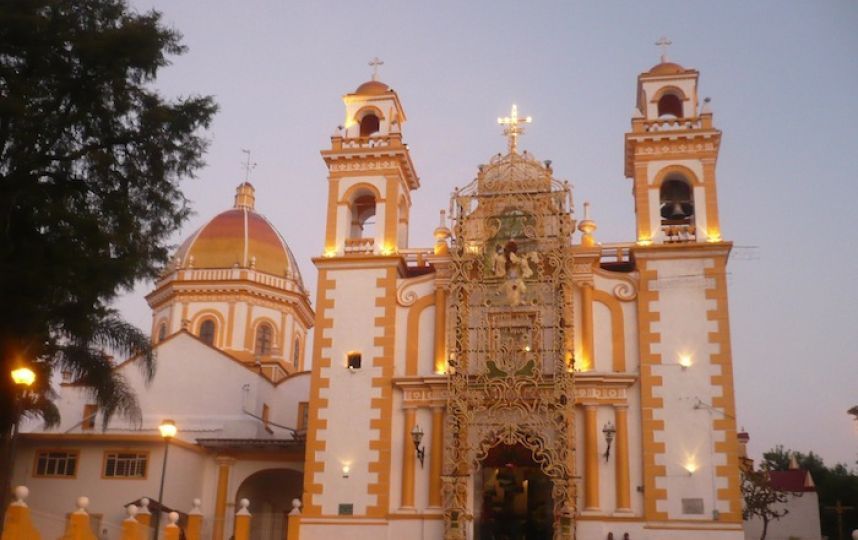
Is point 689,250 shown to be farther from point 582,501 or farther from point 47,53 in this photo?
point 47,53

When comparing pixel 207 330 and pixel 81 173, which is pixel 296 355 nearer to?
pixel 207 330

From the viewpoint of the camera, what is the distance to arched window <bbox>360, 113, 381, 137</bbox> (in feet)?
108

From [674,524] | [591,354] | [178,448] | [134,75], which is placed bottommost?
[674,524]

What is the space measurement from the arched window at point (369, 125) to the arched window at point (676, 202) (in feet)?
30.8

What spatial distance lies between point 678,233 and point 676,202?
1.28m

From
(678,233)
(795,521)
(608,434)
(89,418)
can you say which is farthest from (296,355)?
(608,434)

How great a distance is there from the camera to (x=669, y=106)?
31.8m

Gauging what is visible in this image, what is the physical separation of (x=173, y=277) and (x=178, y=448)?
12877mm

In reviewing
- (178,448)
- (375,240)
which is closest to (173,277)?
(178,448)

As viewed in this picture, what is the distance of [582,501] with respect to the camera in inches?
1057

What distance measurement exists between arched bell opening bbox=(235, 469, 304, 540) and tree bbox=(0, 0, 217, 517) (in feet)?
40.6

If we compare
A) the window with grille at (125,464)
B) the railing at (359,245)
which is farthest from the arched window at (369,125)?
the window with grille at (125,464)

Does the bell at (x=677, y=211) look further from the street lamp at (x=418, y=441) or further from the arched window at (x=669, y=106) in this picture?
the street lamp at (x=418, y=441)

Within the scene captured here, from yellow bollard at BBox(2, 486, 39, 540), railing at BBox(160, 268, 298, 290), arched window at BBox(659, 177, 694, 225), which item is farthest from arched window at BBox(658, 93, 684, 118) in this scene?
yellow bollard at BBox(2, 486, 39, 540)
